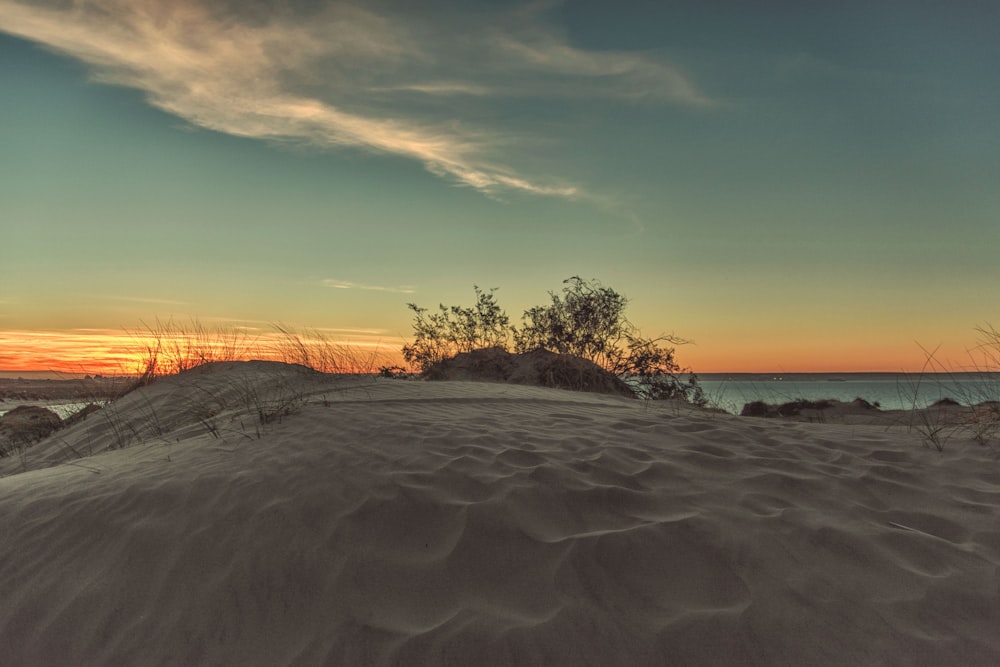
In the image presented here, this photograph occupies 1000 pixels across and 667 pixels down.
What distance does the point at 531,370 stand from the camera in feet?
43.8

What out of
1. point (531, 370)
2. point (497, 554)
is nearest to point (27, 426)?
point (531, 370)

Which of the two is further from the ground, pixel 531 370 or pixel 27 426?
pixel 531 370

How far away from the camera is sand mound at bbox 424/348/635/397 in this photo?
13.1 m

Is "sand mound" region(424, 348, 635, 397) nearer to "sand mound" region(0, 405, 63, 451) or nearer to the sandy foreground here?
"sand mound" region(0, 405, 63, 451)

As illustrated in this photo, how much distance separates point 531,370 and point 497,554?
10835 mm

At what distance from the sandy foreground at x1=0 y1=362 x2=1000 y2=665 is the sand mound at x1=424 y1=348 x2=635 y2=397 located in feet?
28.7

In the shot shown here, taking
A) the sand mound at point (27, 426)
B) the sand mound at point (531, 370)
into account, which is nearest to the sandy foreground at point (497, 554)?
the sand mound at point (27, 426)

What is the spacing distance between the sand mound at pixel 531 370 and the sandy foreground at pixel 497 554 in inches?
345

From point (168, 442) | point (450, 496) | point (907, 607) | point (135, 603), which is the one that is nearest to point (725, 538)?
point (907, 607)

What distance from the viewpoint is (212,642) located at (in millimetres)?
2139

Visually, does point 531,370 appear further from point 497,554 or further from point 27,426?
point 497,554

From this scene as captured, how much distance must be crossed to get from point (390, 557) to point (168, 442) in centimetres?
321

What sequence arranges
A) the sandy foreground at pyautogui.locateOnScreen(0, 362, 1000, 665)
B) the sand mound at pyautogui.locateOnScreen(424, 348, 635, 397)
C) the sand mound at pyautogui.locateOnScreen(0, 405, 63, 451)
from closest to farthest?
the sandy foreground at pyautogui.locateOnScreen(0, 362, 1000, 665)
the sand mound at pyautogui.locateOnScreen(0, 405, 63, 451)
the sand mound at pyautogui.locateOnScreen(424, 348, 635, 397)

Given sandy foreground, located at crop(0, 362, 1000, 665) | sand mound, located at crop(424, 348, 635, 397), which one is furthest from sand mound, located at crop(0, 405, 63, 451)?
sand mound, located at crop(424, 348, 635, 397)
